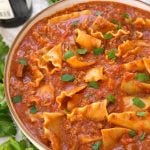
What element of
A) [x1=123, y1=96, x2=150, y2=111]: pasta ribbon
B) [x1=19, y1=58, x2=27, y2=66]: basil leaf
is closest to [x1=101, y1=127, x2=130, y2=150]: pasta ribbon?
[x1=123, y1=96, x2=150, y2=111]: pasta ribbon

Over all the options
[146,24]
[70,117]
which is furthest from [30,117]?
[146,24]

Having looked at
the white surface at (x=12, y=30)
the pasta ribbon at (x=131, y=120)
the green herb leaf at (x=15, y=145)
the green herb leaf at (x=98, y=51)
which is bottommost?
the green herb leaf at (x=15, y=145)

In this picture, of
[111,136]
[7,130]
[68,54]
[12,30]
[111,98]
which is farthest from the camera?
[12,30]

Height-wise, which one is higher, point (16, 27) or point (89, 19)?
point (89, 19)

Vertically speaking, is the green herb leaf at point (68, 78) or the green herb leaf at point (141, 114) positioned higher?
the green herb leaf at point (68, 78)

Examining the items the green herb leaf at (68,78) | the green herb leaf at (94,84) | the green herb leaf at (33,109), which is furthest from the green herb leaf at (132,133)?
the green herb leaf at (33,109)

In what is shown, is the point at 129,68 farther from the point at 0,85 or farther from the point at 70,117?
the point at 0,85

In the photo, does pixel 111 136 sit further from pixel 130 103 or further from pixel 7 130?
pixel 7 130

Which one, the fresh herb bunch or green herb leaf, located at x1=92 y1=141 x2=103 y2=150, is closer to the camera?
green herb leaf, located at x1=92 y1=141 x2=103 y2=150

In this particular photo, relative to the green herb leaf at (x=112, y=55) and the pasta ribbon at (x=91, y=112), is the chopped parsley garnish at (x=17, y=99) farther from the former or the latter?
the green herb leaf at (x=112, y=55)

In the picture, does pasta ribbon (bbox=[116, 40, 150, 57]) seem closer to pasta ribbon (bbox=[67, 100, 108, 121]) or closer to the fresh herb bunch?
pasta ribbon (bbox=[67, 100, 108, 121])

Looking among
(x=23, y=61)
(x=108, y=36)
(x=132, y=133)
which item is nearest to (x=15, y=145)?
(x=23, y=61)
